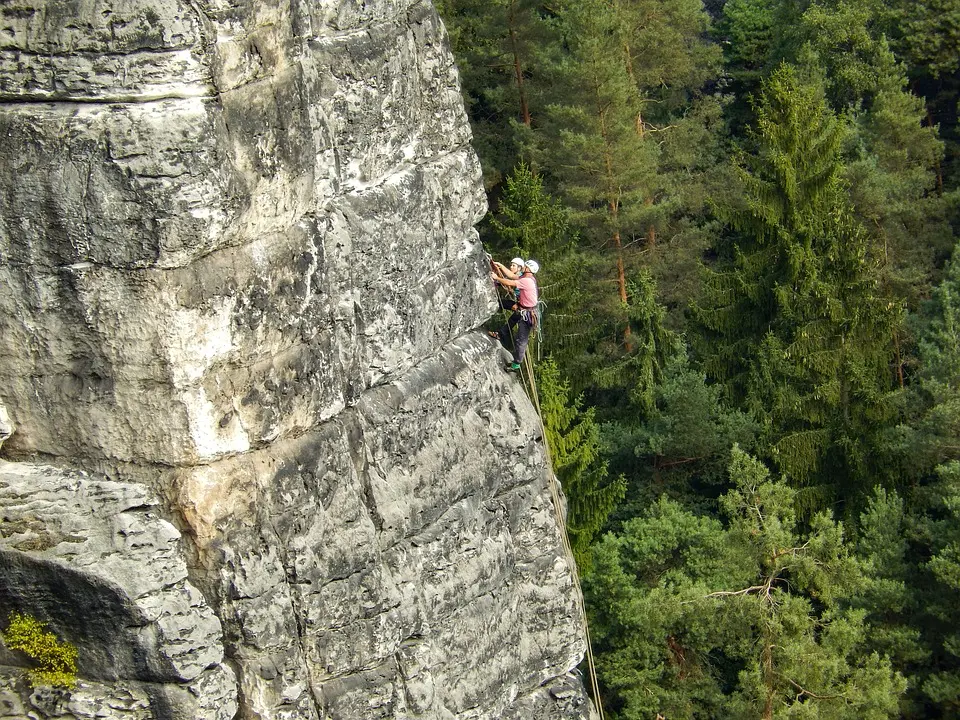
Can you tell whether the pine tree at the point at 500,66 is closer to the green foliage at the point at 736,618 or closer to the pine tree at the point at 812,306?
the pine tree at the point at 812,306

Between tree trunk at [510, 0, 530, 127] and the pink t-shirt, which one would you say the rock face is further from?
tree trunk at [510, 0, 530, 127]

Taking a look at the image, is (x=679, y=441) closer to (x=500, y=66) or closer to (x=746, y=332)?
(x=746, y=332)

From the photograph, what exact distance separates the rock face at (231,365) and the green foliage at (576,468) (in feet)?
25.8

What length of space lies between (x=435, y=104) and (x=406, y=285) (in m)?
1.93

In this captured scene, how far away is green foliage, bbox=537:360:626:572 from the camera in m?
21.2

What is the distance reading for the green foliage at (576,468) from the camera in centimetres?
2119

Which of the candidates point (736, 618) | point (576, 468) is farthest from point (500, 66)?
point (736, 618)

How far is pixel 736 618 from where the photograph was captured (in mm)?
18859

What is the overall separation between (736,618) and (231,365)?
10.4 meters

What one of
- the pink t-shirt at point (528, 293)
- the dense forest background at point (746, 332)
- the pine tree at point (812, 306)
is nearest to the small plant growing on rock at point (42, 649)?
the pink t-shirt at point (528, 293)

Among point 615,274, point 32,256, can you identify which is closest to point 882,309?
point 615,274

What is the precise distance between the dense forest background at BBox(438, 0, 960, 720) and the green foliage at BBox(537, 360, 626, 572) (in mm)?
42

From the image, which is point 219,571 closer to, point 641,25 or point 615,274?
point 615,274

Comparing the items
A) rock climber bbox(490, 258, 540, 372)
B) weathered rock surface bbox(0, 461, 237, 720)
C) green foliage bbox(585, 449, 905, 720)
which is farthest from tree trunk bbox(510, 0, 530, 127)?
weathered rock surface bbox(0, 461, 237, 720)
